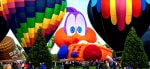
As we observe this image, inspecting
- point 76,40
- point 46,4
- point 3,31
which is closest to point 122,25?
point 46,4

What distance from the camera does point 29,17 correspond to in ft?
105

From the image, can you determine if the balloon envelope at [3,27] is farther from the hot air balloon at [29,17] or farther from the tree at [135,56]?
the tree at [135,56]

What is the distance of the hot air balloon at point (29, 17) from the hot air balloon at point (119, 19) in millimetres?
3482

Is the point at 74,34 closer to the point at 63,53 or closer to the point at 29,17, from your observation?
the point at 63,53

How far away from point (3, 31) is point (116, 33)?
10370mm

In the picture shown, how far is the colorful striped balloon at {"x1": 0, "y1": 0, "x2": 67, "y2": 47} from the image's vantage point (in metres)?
31.9

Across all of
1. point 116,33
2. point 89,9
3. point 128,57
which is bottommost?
point 128,57

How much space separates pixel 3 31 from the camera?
3650cm

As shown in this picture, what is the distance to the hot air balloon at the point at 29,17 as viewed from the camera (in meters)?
31.9

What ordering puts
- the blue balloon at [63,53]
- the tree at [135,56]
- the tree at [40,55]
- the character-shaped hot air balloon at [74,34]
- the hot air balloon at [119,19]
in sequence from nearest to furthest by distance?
the tree at [135,56], the tree at [40,55], the hot air balloon at [119,19], the blue balloon at [63,53], the character-shaped hot air balloon at [74,34]

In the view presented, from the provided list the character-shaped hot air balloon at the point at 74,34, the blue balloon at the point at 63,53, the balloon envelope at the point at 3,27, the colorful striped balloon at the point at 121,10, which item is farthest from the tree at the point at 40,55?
the character-shaped hot air balloon at the point at 74,34

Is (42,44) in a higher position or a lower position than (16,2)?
lower

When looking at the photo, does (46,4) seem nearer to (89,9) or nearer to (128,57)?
(89,9)

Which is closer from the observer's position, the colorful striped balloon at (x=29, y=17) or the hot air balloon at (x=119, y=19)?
the hot air balloon at (x=119, y=19)
